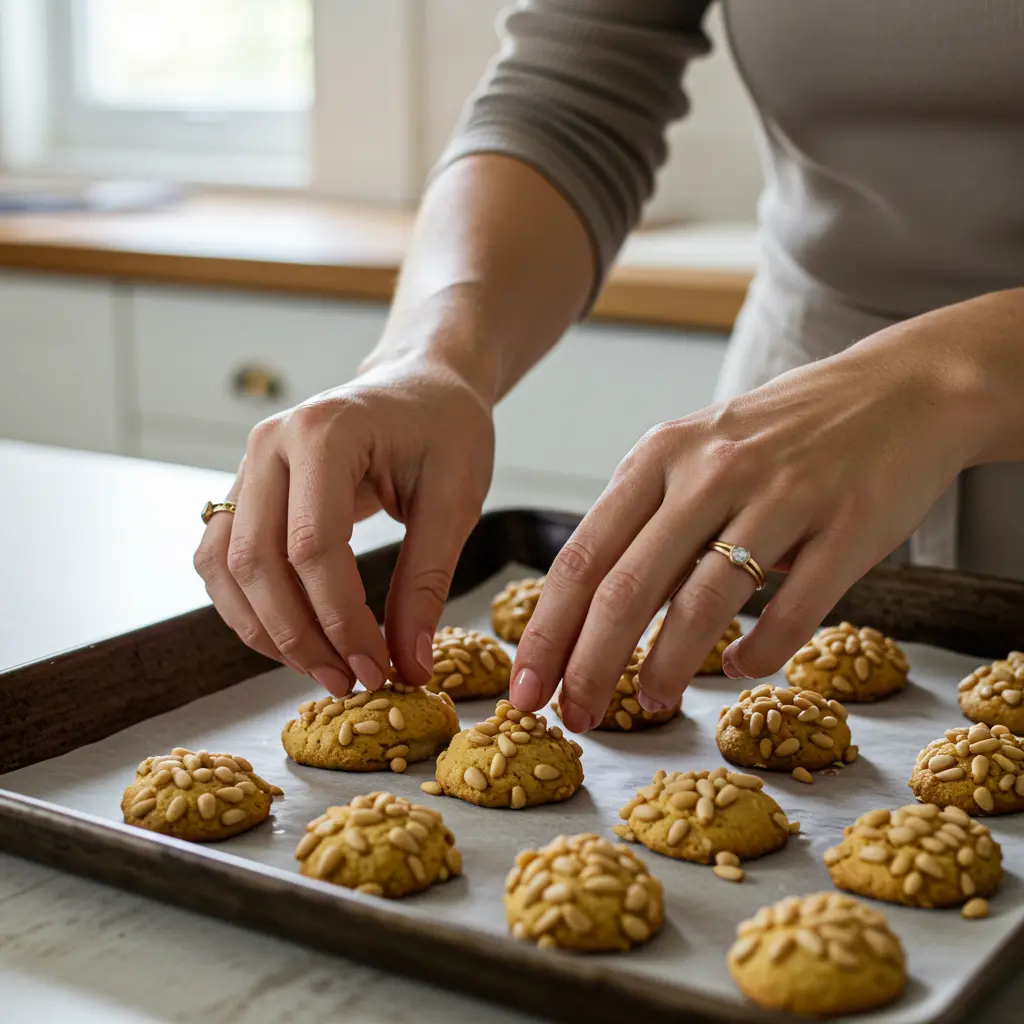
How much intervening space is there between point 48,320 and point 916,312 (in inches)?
67.4

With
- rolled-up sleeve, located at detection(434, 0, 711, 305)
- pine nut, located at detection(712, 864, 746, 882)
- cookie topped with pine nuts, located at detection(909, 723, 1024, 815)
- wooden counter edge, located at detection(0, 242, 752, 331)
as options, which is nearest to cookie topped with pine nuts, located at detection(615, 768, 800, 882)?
pine nut, located at detection(712, 864, 746, 882)

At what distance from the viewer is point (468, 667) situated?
1142 millimetres

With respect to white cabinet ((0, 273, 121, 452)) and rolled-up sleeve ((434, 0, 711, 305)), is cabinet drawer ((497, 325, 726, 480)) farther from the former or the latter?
white cabinet ((0, 273, 121, 452))

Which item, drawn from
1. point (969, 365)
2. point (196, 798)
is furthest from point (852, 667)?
point (196, 798)

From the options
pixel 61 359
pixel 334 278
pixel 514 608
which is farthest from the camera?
pixel 61 359

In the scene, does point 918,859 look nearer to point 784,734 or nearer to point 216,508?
point 784,734

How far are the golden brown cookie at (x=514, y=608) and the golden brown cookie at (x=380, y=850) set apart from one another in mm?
403

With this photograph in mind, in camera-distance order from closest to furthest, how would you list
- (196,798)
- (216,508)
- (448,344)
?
(196,798) < (216,508) < (448,344)

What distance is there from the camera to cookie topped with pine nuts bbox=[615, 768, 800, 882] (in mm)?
861

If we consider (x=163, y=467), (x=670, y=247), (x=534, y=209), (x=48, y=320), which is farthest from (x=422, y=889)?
(x=48, y=320)

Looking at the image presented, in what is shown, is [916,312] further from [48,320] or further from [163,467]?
[48,320]

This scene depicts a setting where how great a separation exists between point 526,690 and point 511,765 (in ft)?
0.27

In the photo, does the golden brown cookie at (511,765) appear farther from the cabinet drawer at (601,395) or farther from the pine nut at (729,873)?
the cabinet drawer at (601,395)

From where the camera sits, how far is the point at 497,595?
137 cm
